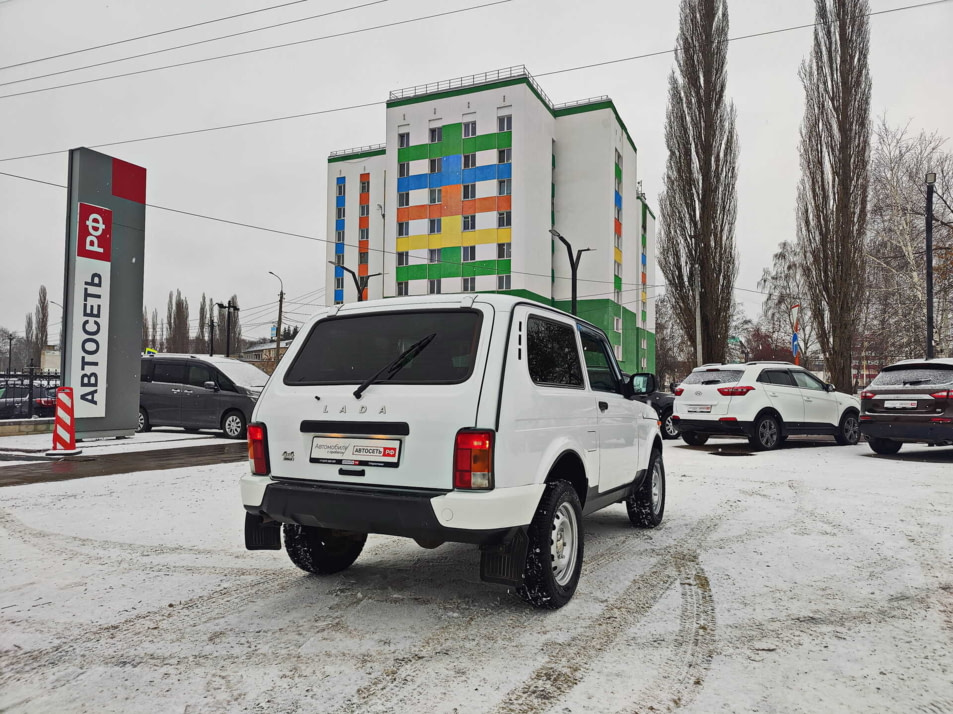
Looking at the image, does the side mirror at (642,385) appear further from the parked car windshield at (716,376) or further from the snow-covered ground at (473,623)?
the parked car windshield at (716,376)

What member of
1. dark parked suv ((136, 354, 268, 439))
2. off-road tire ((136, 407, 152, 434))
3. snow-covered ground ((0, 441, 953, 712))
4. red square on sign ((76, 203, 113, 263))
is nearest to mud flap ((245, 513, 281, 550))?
snow-covered ground ((0, 441, 953, 712))

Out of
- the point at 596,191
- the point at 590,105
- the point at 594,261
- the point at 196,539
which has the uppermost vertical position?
the point at 590,105

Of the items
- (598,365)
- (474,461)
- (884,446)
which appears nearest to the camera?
(474,461)

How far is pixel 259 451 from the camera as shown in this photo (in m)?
4.00

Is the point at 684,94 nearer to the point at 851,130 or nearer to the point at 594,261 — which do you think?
the point at 851,130

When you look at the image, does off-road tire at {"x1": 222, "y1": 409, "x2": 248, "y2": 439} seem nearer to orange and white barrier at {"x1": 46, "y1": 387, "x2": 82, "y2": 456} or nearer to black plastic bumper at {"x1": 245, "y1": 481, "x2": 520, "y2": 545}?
orange and white barrier at {"x1": 46, "y1": 387, "x2": 82, "y2": 456}

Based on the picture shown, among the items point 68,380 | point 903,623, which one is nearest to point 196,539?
point 903,623

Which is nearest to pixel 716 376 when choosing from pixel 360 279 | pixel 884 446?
pixel 884 446

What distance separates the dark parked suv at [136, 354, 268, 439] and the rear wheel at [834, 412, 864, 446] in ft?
40.9

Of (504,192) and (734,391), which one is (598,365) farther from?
(504,192)

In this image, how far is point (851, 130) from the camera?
25.4m

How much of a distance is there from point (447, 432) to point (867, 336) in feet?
103

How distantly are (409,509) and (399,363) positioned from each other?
2.73 feet

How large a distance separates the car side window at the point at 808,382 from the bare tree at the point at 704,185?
17863 millimetres
